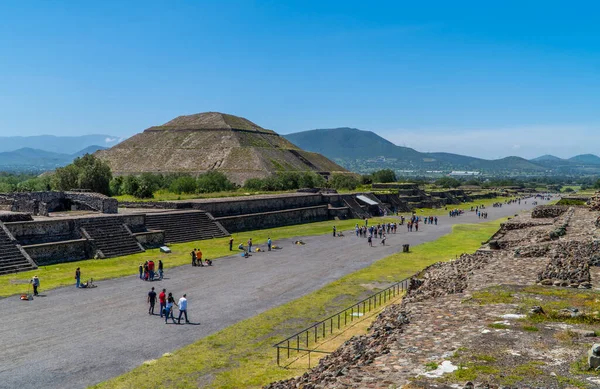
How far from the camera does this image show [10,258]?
2703cm

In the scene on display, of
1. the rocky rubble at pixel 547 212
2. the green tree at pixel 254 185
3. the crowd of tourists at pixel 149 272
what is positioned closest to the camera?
the crowd of tourists at pixel 149 272

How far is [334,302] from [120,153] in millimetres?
110046

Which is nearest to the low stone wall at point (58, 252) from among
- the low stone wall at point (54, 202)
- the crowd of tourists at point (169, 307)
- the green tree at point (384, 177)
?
the low stone wall at point (54, 202)

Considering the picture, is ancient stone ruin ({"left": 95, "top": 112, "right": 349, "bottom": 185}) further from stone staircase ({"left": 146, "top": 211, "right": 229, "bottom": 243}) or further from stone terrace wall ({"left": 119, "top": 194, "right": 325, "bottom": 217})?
stone staircase ({"left": 146, "top": 211, "right": 229, "bottom": 243})

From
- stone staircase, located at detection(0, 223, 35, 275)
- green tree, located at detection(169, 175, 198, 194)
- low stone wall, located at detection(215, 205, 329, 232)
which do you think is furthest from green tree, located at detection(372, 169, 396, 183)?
stone staircase, located at detection(0, 223, 35, 275)

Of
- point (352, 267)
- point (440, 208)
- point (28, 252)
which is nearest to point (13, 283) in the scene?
point (28, 252)

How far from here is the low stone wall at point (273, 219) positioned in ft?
149

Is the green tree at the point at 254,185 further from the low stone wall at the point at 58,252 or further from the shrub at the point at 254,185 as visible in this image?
the low stone wall at the point at 58,252

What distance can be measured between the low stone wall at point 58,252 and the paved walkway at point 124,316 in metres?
6.46

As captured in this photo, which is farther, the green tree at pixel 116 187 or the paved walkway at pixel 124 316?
the green tree at pixel 116 187

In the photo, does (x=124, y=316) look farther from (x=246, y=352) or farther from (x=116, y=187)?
(x=116, y=187)

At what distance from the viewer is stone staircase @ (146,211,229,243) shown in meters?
38.1

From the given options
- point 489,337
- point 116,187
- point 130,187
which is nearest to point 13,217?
point 489,337

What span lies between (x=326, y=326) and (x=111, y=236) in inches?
809
